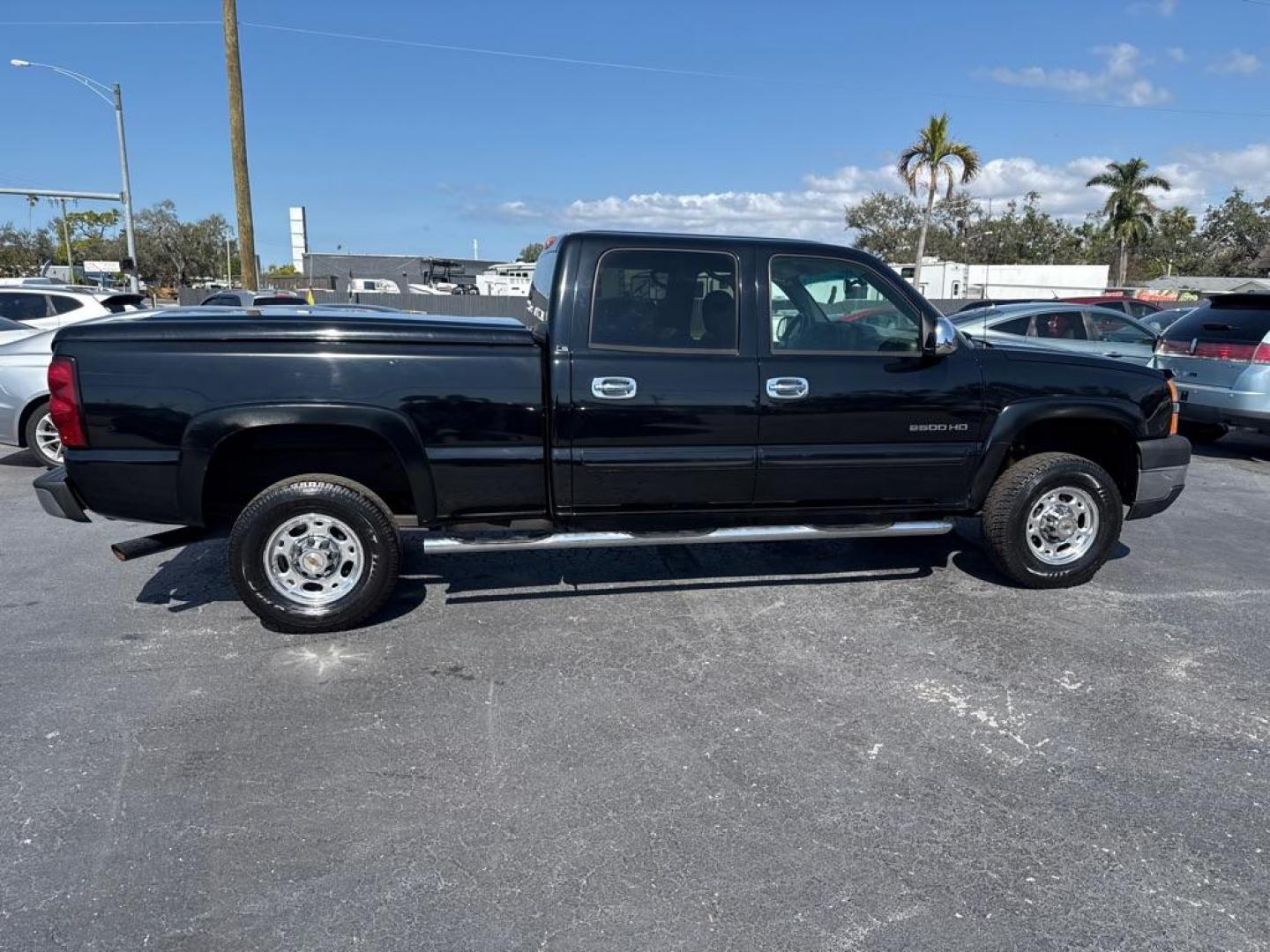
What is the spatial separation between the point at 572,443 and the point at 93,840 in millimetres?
2515

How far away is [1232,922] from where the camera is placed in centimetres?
246

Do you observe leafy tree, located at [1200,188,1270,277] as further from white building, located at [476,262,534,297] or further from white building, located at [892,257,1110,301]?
white building, located at [476,262,534,297]

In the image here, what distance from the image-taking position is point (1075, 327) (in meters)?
11.0

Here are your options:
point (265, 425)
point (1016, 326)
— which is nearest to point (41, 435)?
point (265, 425)

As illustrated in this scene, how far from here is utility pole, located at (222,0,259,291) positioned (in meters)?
16.6

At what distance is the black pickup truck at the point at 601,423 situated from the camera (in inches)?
159

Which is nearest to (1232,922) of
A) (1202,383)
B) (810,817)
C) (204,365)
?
(810,817)

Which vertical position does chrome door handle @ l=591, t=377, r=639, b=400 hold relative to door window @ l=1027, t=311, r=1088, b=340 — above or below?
below

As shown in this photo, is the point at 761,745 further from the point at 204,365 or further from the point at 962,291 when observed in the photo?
the point at 962,291

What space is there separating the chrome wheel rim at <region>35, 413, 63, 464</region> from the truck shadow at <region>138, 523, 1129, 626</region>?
10.8 feet

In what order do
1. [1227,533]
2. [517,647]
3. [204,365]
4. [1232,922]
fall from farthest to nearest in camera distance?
[1227,533] → [517,647] → [204,365] → [1232,922]

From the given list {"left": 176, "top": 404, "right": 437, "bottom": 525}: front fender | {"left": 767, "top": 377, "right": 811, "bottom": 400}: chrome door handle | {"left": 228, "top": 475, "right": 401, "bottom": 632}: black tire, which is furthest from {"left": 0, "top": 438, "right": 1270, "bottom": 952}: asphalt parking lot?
{"left": 767, "top": 377, "right": 811, "bottom": 400}: chrome door handle

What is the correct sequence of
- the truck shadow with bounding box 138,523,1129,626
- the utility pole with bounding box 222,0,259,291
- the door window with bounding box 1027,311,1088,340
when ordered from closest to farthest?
1. the truck shadow with bounding box 138,523,1129,626
2. the door window with bounding box 1027,311,1088,340
3. the utility pole with bounding box 222,0,259,291

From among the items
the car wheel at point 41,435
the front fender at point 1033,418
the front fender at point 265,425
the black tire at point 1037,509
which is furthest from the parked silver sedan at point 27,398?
the black tire at point 1037,509
